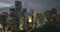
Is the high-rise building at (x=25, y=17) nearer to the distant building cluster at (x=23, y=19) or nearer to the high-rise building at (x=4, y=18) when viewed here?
the distant building cluster at (x=23, y=19)

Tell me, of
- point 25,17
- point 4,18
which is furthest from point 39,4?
point 4,18

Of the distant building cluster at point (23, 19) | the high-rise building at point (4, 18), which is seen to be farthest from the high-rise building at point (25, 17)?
the high-rise building at point (4, 18)

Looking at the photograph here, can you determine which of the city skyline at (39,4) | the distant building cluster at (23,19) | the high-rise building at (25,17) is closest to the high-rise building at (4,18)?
the distant building cluster at (23,19)

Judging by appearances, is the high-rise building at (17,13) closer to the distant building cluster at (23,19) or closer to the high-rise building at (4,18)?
the distant building cluster at (23,19)

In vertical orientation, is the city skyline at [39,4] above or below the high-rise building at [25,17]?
above

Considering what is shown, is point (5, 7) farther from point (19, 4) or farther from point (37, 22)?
point (37, 22)

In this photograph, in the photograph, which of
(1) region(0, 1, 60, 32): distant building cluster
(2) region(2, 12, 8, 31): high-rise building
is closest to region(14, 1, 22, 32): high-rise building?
(1) region(0, 1, 60, 32): distant building cluster

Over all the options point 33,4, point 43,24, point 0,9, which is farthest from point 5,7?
point 43,24

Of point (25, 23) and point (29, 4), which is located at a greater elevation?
point (29, 4)

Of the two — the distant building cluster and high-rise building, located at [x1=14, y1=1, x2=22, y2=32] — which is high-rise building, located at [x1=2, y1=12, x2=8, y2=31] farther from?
high-rise building, located at [x1=14, y1=1, x2=22, y2=32]

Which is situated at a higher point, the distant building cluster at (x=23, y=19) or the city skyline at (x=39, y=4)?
the city skyline at (x=39, y=4)

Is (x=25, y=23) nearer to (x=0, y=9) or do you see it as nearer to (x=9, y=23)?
(x=9, y=23)
